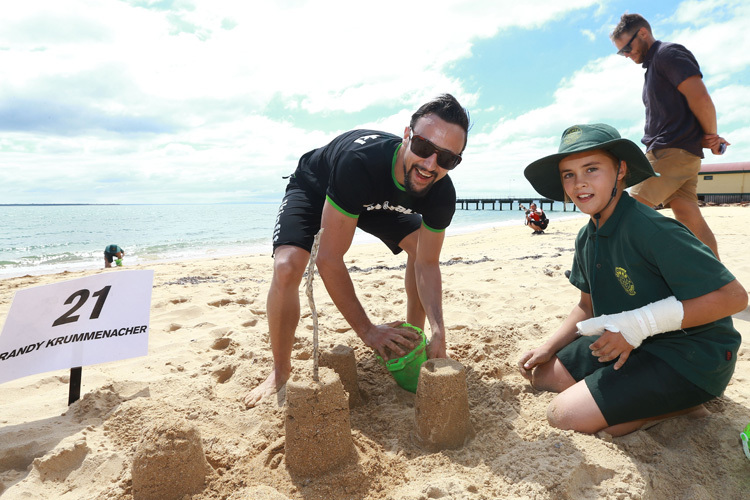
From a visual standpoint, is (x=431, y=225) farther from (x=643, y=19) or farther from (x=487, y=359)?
(x=643, y=19)

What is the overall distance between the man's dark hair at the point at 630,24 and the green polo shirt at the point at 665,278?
2.10 metres

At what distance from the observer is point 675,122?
3375mm

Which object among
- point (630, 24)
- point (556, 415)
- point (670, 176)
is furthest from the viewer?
point (630, 24)

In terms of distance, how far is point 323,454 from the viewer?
1.77 meters

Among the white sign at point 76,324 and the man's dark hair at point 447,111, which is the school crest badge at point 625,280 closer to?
the man's dark hair at point 447,111

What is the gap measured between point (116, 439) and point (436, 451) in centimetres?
158

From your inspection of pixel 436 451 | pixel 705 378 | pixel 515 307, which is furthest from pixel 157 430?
pixel 515 307

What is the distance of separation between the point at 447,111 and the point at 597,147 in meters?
0.79

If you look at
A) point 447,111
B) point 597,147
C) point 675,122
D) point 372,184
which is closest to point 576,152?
point 597,147

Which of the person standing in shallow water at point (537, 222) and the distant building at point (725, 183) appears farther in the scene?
the distant building at point (725, 183)

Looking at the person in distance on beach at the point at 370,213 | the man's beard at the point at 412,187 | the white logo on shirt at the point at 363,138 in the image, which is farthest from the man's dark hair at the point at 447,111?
the white logo on shirt at the point at 363,138

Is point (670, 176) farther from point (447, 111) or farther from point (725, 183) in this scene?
point (725, 183)

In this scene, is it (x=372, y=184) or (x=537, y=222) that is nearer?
(x=372, y=184)

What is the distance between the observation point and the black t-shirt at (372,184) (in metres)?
2.47
